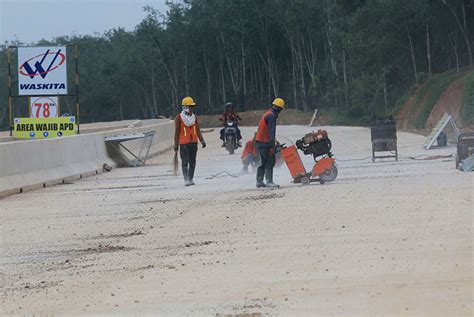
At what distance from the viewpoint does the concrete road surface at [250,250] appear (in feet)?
29.9

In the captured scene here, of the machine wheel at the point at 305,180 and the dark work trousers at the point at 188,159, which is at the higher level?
the dark work trousers at the point at 188,159

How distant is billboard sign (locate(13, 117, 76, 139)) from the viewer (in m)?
40.3

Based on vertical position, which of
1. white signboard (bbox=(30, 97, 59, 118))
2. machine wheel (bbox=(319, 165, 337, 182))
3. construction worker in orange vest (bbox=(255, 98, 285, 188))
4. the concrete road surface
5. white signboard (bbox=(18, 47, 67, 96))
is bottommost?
the concrete road surface

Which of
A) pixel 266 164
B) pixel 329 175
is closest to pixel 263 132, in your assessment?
pixel 266 164

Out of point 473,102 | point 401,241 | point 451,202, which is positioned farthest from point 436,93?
point 401,241

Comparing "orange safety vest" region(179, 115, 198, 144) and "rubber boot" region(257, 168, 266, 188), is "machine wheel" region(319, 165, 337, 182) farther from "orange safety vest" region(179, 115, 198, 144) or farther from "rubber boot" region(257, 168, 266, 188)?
"orange safety vest" region(179, 115, 198, 144)

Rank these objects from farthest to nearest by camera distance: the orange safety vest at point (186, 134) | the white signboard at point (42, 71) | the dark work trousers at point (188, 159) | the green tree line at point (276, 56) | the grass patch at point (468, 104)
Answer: the green tree line at point (276, 56)
the grass patch at point (468, 104)
the white signboard at point (42, 71)
the orange safety vest at point (186, 134)
the dark work trousers at point (188, 159)

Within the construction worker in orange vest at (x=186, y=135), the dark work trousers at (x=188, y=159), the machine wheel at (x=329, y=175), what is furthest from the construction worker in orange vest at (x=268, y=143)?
the construction worker in orange vest at (x=186, y=135)

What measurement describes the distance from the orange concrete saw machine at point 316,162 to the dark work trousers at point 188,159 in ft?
8.89

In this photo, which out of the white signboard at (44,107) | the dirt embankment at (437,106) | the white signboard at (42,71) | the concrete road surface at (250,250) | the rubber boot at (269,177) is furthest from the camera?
the dirt embankment at (437,106)

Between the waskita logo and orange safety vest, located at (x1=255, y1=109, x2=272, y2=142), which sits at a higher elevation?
the waskita logo

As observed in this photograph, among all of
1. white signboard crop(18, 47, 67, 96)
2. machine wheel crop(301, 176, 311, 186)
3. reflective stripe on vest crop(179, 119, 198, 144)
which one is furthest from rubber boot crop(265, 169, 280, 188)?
white signboard crop(18, 47, 67, 96)

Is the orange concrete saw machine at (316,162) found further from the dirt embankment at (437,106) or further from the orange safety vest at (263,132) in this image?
the dirt embankment at (437,106)

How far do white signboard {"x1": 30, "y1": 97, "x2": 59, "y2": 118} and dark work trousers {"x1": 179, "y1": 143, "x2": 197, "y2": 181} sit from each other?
19465 millimetres
